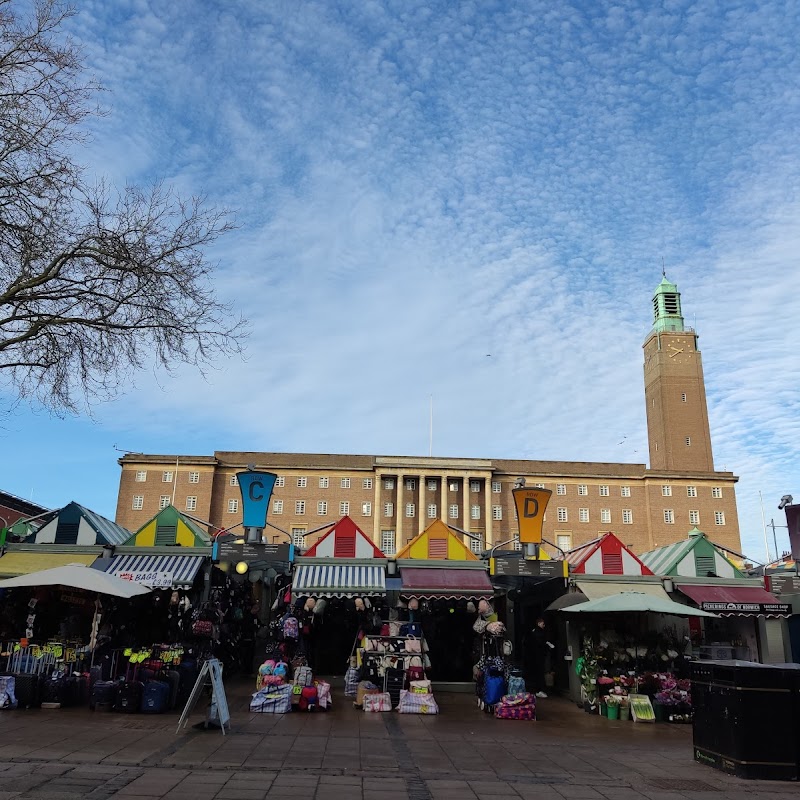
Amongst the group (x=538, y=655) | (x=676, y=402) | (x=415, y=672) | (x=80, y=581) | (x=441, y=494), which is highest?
(x=676, y=402)

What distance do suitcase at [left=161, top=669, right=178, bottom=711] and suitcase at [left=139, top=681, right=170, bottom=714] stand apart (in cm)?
29

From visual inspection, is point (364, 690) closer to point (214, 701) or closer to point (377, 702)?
point (377, 702)

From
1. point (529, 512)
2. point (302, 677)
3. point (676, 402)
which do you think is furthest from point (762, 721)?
point (676, 402)

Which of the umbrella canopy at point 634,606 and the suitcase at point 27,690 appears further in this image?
the umbrella canopy at point 634,606

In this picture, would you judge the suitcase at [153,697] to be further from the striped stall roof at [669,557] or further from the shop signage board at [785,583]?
the shop signage board at [785,583]

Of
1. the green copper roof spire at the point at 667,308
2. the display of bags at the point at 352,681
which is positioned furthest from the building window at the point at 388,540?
the display of bags at the point at 352,681

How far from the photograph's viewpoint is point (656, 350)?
83438 mm

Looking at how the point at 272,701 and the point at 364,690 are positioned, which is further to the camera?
the point at 364,690

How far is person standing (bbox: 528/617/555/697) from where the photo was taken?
63.4ft

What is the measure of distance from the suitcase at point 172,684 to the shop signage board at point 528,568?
7791mm

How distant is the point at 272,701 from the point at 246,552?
3.98 meters

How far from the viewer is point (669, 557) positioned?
66.2ft

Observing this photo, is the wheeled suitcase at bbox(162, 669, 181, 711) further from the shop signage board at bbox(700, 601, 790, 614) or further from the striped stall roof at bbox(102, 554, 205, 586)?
the shop signage board at bbox(700, 601, 790, 614)

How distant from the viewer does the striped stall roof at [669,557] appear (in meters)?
19.5
